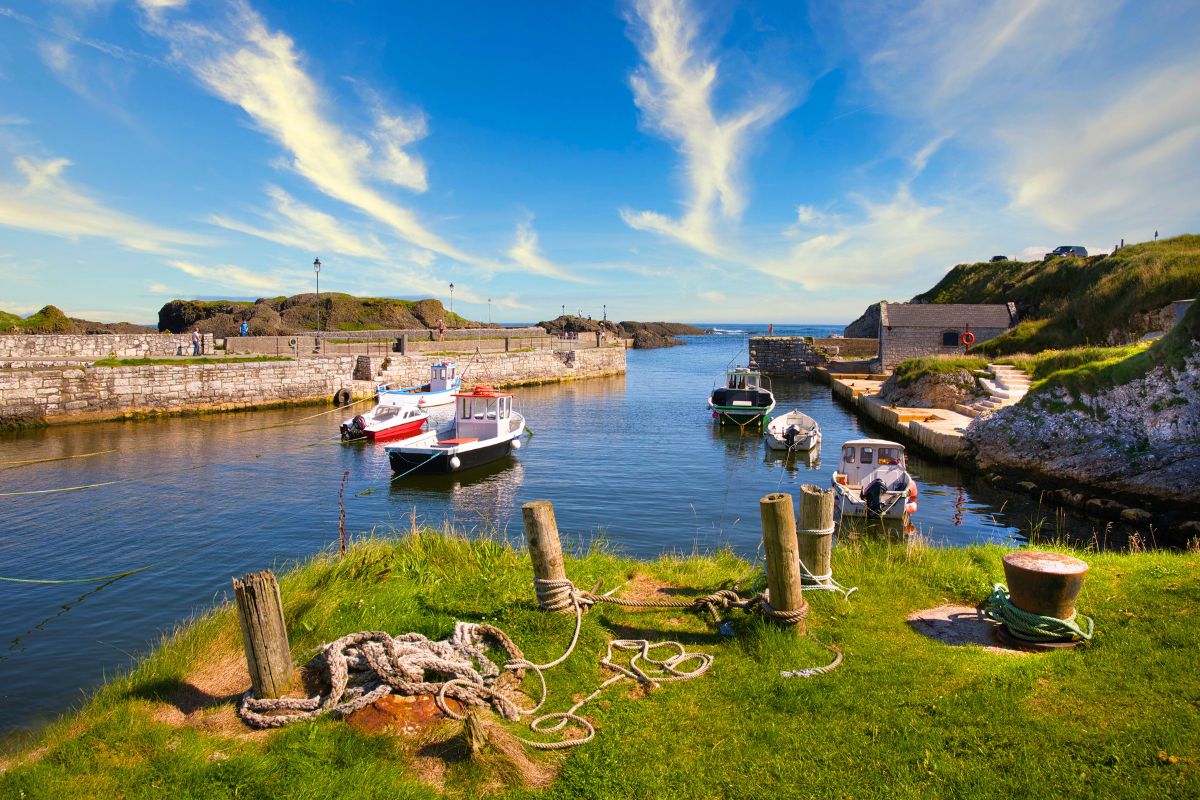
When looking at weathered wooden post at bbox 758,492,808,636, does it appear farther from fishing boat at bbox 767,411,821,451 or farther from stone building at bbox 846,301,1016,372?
stone building at bbox 846,301,1016,372

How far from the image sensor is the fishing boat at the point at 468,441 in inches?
928

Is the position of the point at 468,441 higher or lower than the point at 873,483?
lower

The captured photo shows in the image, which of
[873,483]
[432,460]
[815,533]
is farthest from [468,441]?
[815,533]

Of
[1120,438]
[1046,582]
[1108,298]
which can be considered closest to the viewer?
[1046,582]

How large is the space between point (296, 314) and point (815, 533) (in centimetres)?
7654

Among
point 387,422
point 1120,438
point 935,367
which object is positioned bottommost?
point 387,422

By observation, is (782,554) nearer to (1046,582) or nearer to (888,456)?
(1046,582)

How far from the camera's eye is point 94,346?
3644 cm

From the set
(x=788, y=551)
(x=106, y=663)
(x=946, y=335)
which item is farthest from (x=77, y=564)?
(x=946, y=335)

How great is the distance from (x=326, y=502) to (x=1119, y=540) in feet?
68.9

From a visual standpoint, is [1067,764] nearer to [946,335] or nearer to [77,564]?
[77,564]

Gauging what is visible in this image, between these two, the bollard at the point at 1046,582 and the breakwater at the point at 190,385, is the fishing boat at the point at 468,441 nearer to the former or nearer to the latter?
the breakwater at the point at 190,385

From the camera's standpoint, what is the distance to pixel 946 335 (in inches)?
1935

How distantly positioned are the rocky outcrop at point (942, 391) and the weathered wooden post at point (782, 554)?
2987 centimetres
